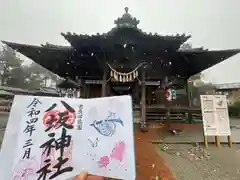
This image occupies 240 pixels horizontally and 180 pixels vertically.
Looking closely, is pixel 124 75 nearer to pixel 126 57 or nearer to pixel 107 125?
pixel 126 57

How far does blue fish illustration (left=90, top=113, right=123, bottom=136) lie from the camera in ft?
8.35

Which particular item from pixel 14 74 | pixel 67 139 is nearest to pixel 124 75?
pixel 67 139

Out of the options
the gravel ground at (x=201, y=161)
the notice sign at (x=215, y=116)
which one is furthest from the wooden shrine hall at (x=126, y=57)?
the gravel ground at (x=201, y=161)

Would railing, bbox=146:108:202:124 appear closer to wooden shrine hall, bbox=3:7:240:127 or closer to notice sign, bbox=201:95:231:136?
wooden shrine hall, bbox=3:7:240:127

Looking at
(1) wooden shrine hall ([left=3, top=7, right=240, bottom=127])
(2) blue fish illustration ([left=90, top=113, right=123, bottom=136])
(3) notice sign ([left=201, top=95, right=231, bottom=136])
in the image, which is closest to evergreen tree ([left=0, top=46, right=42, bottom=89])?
(1) wooden shrine hall ([left=3, top=7, right=240, bottom=127])

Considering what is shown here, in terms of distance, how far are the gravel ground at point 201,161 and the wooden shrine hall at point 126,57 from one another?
7.54 ft

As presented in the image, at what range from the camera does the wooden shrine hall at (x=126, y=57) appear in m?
7.32

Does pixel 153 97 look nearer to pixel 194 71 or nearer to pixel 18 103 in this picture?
pixel 194 71

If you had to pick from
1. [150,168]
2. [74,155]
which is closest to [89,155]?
[74,155]

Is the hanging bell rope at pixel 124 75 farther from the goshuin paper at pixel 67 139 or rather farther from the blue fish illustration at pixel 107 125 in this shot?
the blue fish illustration at pixel 107 125

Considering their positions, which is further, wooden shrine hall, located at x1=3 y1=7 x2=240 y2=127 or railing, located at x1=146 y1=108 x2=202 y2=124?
railing, located at x1=146 y1=108 x2=202 y2=124

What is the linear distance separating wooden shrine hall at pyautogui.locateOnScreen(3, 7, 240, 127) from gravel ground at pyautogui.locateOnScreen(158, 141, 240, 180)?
7.54 feet

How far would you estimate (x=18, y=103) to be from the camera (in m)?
2.70

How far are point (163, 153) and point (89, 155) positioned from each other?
4.08m
